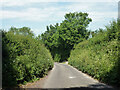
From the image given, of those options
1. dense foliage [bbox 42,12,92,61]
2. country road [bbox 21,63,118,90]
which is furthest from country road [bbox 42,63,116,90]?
dense foliage [bbox 42,12,92,61]

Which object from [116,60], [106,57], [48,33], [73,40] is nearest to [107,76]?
[116,60]

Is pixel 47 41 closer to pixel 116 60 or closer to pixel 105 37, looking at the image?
pixel 105 37

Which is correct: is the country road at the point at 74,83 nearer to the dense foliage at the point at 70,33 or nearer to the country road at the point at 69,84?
the country road at the point at 69,84

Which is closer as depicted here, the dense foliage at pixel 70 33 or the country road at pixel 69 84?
the country road at pixel 69 84

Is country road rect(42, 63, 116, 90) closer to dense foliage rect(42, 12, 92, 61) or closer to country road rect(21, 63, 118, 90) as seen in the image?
country road rect(21, 63, 118, 90)

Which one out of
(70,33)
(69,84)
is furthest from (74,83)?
(70,33)

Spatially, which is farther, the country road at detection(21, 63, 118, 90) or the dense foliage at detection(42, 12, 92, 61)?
the dense foliage at detection(42, 12, 92, 61)

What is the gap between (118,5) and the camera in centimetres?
1562

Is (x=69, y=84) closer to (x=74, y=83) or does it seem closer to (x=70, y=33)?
(x=74, y=83)

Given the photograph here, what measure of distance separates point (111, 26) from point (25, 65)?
990cm

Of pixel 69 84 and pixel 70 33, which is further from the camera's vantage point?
pixel 70 33

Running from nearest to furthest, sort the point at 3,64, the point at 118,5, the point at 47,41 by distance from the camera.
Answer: the point at 3,64, the point at 118,5, the point at 47,41

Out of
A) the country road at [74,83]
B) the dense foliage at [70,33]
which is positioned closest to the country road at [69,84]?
the country road at [74,83]

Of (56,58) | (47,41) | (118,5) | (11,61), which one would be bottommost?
(56,58)
